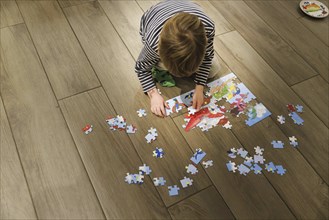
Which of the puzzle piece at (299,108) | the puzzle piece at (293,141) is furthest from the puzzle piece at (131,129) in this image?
the puzzle piece at (299,108)

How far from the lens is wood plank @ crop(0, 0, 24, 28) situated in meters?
2.05

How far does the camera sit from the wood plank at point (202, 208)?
1.47m

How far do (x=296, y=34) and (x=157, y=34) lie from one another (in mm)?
1191

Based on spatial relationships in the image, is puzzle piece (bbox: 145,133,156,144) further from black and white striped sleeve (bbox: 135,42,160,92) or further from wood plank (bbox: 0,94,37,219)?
wood plank (bbox: 0,94,37,219)

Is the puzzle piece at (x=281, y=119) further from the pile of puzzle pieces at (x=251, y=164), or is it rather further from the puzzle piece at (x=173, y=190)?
the puzzle piece at (x=173, y=190)

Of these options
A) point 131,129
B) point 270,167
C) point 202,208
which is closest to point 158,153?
point 131,129

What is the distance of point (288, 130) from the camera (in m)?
1.75

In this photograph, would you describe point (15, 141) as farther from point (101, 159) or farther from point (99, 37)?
point (99, 37)

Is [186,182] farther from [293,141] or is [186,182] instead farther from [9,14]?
[9,14]

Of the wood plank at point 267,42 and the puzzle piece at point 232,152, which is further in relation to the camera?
the wood plank at point 267,42

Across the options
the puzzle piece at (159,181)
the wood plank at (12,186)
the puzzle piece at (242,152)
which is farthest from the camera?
the puzzle piece at (242,152)

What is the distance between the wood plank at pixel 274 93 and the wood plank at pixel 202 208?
1.82ft

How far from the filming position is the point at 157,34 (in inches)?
59.6

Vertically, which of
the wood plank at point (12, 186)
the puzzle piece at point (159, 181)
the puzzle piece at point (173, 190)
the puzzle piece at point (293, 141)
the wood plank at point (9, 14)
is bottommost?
the wood plank at point (12, 186)
